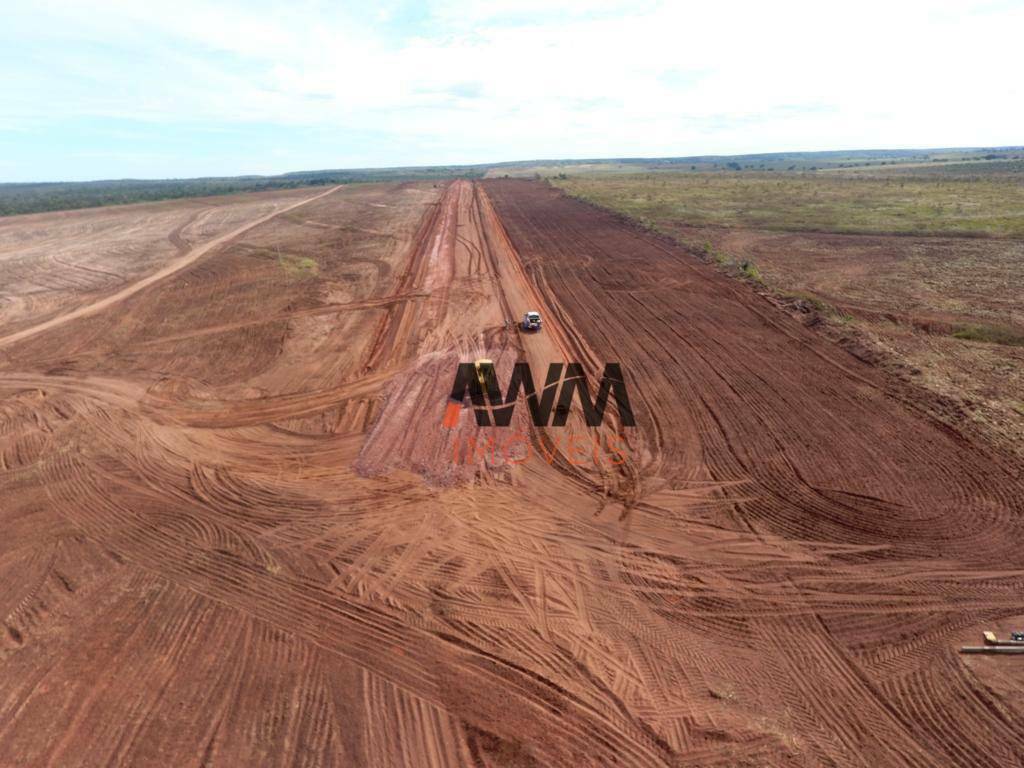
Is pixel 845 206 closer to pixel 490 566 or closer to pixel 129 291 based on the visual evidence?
pixel 490 566

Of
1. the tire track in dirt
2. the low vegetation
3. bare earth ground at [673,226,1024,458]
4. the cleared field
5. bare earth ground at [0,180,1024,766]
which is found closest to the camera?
bare earth ground at [0,180,1024,766]

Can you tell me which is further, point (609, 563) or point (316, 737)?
point (609, 563)

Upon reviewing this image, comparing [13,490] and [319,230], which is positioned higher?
[319,230]

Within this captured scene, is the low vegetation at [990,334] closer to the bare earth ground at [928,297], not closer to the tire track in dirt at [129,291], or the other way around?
the bare earth ground at [928,297]

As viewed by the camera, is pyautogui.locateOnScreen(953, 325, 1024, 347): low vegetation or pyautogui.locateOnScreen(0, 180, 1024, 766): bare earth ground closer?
pyautogui.locateOnScreen(0, 180, 1024, 766): bare earth ground

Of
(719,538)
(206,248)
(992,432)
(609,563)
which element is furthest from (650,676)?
(206,248)

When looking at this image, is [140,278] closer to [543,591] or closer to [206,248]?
[206,248]

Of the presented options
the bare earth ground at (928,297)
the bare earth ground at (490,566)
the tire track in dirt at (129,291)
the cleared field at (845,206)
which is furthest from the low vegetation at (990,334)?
the tire track in dirt at (129,291)

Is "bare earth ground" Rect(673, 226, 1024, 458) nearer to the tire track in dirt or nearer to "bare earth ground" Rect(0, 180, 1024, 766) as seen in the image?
"bare earth ground" Rect(0, 180, 1024, 766)

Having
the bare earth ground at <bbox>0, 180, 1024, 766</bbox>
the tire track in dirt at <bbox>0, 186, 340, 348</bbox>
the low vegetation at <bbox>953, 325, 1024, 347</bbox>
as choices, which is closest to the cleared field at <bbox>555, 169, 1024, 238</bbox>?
the low vegetation at <bbox>953, 325, 1024, 347</bbox>
